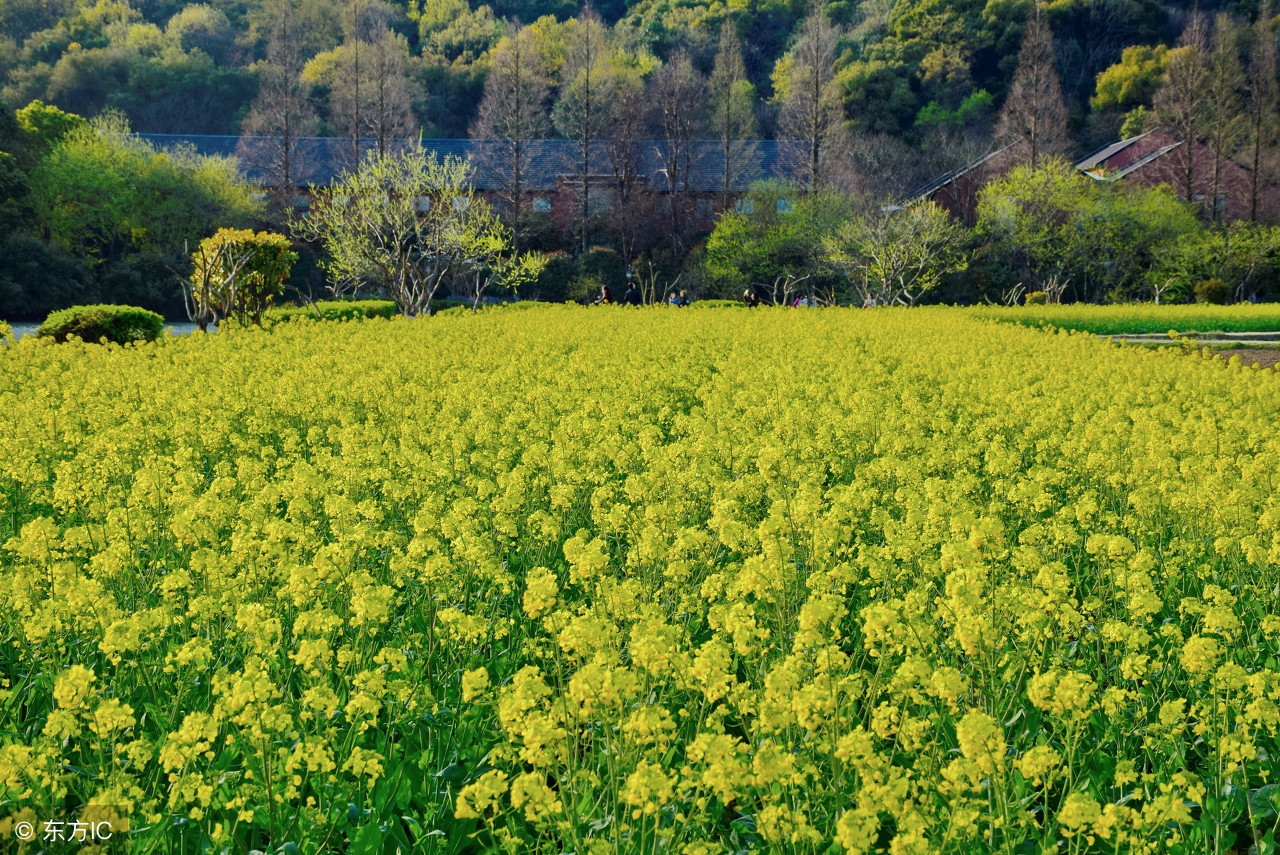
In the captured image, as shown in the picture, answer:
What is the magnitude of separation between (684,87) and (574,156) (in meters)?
7.59

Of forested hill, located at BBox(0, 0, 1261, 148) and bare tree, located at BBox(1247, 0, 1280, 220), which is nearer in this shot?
bare tree, located at BBox(1247, 0, 1280, 220)

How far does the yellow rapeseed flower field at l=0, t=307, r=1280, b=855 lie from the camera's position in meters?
2.87

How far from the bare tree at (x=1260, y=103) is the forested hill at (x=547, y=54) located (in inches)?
152

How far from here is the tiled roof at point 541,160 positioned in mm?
55344

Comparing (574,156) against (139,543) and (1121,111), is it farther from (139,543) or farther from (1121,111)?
(139,543)

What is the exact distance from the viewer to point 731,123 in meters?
55.3

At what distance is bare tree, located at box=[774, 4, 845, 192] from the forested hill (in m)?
2.15

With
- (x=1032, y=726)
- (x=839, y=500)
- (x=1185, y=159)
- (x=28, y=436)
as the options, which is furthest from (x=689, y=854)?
(x=1185, y=159)

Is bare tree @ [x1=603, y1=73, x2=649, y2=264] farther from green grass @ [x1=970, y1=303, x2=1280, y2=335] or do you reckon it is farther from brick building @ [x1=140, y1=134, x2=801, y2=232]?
green grass @ [x1=970, y1=303, x2=1280, y2=335]

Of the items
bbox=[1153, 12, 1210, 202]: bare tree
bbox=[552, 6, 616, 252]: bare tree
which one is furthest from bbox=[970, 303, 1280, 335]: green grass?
bbox=[552, 6, 616, 252]: bare tree

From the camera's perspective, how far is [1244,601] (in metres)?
4.96

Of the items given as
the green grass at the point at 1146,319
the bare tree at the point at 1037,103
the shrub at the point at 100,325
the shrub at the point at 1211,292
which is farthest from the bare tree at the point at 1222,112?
the shrub at the point at 100,325

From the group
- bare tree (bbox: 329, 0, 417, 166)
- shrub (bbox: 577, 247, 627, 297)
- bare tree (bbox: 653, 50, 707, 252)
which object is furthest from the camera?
bare tree (bbox: 329, 0, 417, 166)

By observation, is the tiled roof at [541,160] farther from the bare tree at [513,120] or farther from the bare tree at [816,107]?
the bare tree at [816,107]
